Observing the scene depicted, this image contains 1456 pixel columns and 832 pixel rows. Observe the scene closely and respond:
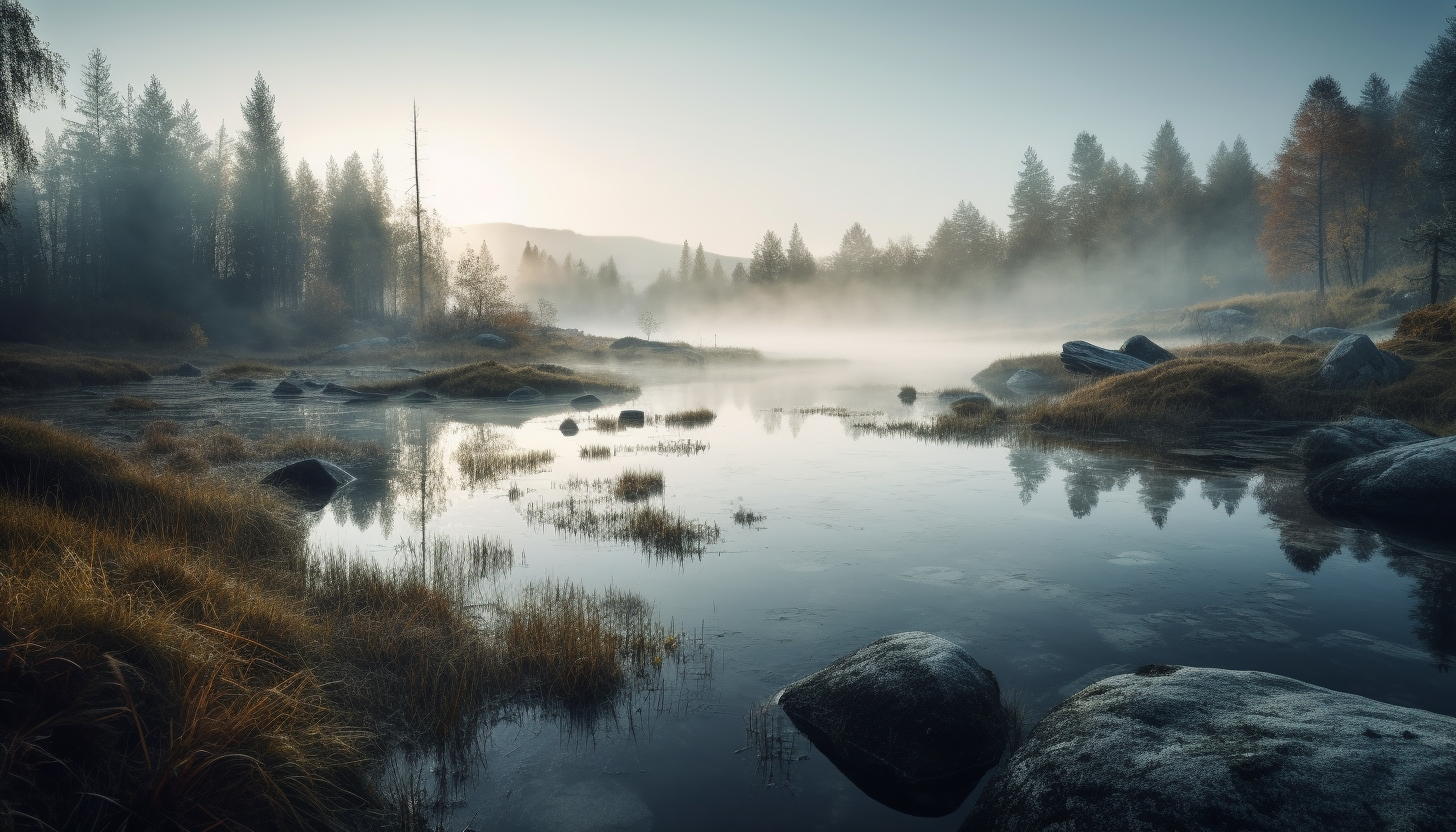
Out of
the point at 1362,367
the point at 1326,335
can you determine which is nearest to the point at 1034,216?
the point at 1326,335

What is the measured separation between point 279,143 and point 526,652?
73.8 meters

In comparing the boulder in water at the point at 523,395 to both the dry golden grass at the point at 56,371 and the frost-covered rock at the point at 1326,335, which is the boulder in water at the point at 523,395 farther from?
the frost-covered rock at the point at 1326,335

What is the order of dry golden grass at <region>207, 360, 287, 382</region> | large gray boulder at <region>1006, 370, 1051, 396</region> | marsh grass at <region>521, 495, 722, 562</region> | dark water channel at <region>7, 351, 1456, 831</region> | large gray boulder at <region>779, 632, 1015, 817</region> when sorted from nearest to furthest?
1. large gray boulder at <region>779, 632, 1015, 817</region>
2. dark water channel at <region>7, 351, 1456, 831</region>
3. marsh grass at <region>521, 495, 722, 562</region>
4. large gray boulder at <region>1006, 370, 1051, 396</region>
5. dry golden grass at <region>207, 360, 287, 382</region>

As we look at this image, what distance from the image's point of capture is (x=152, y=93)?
5750 cm

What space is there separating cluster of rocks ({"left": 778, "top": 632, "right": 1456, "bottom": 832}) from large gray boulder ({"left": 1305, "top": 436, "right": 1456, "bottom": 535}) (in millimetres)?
9683

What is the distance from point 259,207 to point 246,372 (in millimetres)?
30070

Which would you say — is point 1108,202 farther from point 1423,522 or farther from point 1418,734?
point 1418,734

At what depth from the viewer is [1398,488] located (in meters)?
11.6

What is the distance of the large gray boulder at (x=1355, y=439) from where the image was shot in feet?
48.9

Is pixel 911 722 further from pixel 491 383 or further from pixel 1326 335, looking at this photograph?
pixel 1326 335

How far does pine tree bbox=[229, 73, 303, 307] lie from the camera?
61.6 metres

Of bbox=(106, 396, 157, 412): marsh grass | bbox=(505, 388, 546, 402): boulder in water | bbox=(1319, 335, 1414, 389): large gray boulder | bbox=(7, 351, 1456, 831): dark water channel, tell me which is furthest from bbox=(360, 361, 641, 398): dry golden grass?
bbox=(1319, 335, 1414, 389): large gray boulder

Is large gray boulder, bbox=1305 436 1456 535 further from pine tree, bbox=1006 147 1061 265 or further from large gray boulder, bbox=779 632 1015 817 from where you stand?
pine tree, bbox=1006 147 1061 265

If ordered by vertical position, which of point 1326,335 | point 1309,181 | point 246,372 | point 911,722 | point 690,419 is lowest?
point 911,722
